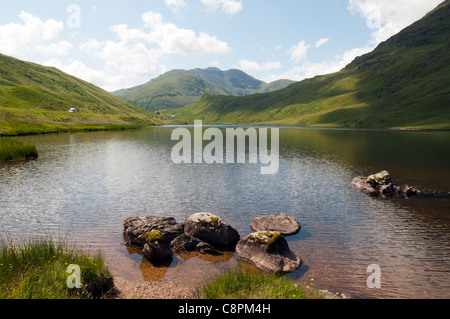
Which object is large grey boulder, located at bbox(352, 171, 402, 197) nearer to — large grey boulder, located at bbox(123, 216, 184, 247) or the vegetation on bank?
large grey boulder, located at bbox(123, 216, 184, 247)

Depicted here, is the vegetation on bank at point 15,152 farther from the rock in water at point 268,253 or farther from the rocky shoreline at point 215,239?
the rock in water at point 268,253

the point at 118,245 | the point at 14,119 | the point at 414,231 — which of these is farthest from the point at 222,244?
the point at 14,119

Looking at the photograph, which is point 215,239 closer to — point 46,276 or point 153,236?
point 153,236

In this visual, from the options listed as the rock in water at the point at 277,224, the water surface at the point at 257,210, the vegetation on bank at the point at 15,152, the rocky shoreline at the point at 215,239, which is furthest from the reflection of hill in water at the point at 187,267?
the vegetation on bank at the point at 15,152

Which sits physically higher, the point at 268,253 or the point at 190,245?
the point at 268,253

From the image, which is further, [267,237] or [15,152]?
[15,152]

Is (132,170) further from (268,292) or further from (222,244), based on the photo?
(268,292)

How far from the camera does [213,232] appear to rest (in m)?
22.0

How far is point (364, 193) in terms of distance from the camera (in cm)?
3756

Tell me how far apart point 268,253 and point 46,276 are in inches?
521

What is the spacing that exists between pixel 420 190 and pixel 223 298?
3887 cm

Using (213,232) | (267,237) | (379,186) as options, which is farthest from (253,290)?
(379,186)

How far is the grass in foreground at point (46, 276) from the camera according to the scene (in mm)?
11305

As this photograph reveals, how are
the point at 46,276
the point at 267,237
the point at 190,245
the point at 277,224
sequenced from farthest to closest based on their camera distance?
the point at 277,224, the point at 190,245, the point at 267,237, the point at 46,276
